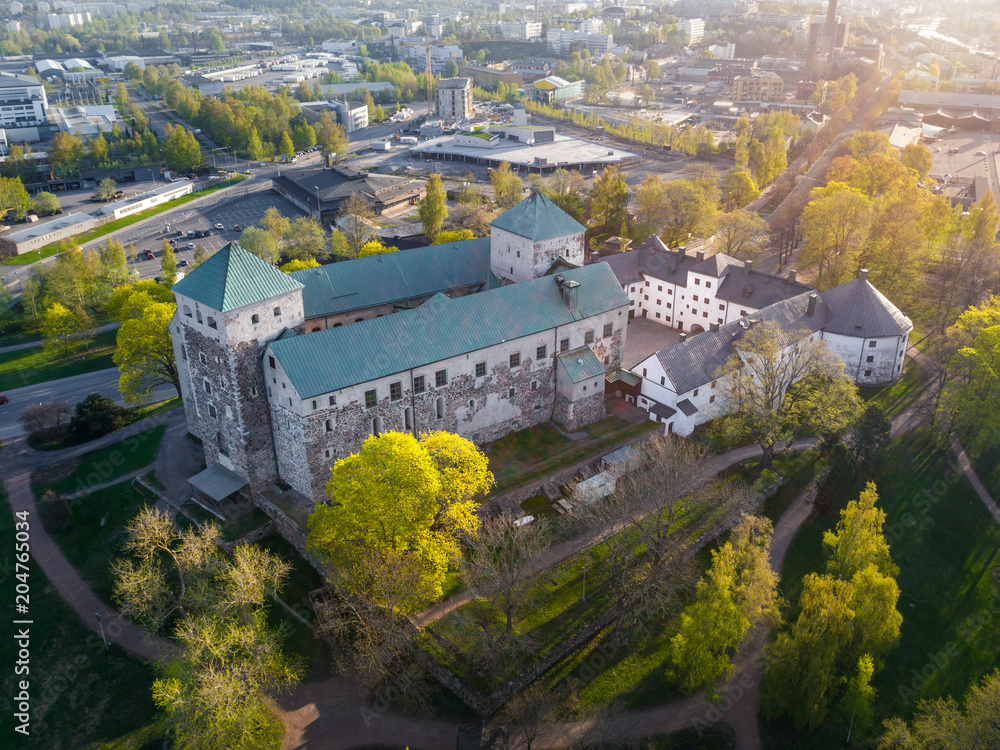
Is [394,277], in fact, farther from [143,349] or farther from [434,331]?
[143,349]

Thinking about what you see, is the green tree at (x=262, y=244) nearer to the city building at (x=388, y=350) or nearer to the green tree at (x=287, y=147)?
the city building at (x=388, y=350)

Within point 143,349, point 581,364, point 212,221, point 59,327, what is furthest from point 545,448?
point 212,221

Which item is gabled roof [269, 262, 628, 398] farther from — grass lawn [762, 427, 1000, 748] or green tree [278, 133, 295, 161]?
green tree [278, 133, 295, 161]

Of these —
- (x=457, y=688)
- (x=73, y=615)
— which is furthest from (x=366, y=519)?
(x=73, y=615)

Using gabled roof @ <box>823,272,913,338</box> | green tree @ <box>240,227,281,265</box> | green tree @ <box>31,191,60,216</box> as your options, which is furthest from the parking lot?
gabled roof @ <box>823,272,913,338</box>

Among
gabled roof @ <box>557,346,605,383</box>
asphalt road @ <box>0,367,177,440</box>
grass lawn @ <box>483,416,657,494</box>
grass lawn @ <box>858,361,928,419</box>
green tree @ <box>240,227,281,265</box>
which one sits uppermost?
gabled roof @ <box>557,346,605,383</box>
